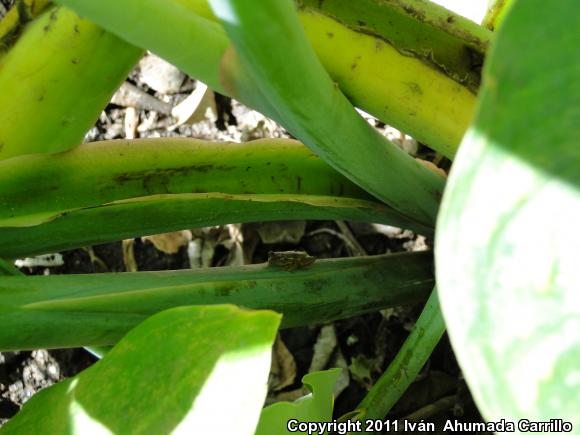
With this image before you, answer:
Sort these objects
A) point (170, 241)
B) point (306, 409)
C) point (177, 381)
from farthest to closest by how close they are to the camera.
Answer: point (170, 241)
point (306, 409)
point (177, 381)

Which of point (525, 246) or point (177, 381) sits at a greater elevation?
point (525, 246)

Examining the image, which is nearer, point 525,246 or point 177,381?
point 525,246

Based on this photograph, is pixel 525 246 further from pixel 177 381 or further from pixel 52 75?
pixel 52 75

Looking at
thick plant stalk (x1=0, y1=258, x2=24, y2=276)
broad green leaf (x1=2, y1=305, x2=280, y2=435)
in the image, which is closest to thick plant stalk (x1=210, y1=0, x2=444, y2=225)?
broad green leaf (x1=2, y1=305, x2=280, y2=435)

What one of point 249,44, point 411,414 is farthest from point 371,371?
point 249,44

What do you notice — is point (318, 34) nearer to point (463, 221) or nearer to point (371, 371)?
point (463, 221)

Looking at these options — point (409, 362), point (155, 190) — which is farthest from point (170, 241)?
point (409, 362)
